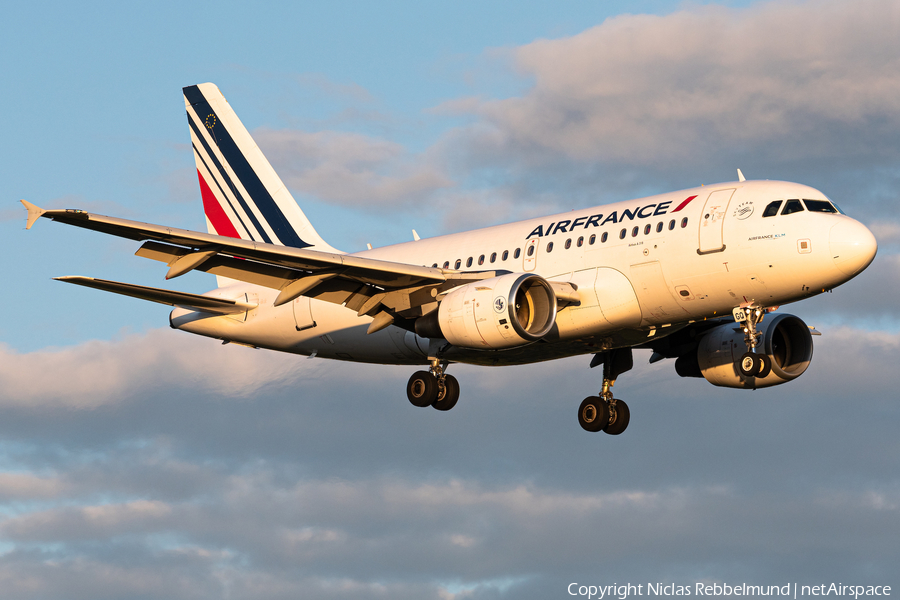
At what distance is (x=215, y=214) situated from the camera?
48125 millimetres

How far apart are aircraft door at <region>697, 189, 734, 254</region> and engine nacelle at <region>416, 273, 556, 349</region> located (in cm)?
454

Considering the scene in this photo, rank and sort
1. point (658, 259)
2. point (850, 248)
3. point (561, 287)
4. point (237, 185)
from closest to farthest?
1. point (850, 248)
2. point (658, 259)
3. point (561, 287)
4. point (237, 185)

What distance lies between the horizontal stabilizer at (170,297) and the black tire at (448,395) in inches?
332

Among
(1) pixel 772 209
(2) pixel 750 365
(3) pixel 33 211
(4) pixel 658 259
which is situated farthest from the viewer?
(2) pixel 750 365

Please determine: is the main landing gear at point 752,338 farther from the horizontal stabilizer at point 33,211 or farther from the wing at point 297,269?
the horizontal stabilizer at point 33,211

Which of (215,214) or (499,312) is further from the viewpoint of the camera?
(215,214)

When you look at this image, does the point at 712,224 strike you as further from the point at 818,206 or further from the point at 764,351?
the point at 764,351

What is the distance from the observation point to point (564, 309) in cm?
3528

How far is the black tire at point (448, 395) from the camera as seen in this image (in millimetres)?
38000

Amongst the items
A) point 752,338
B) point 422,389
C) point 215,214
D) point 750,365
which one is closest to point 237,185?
point 215,214

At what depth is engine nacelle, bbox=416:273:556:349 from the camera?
33.4m

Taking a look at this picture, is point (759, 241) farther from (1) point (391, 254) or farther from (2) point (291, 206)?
(2) point (291, 206)

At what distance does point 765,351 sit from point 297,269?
1603cm

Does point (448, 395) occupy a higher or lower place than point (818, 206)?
lower
